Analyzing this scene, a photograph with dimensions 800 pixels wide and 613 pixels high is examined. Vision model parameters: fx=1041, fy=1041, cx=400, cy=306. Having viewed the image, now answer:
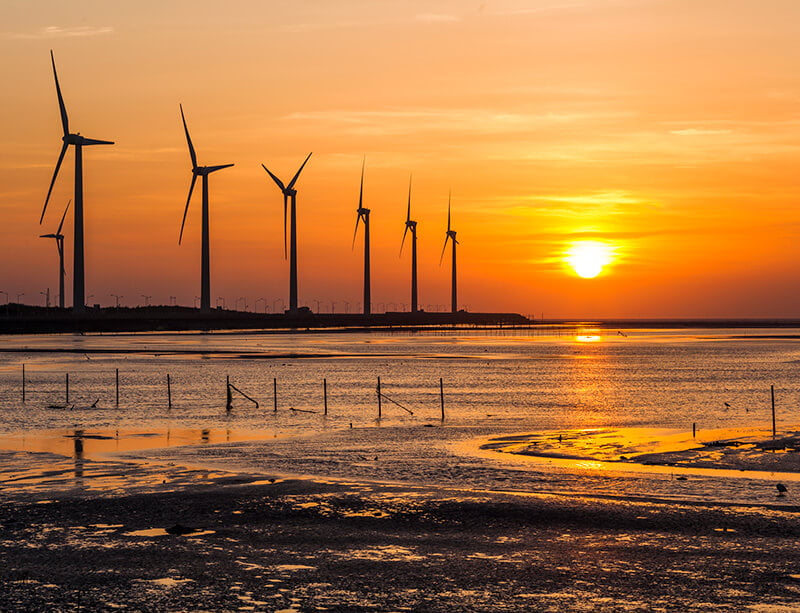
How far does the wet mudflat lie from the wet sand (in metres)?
0.05

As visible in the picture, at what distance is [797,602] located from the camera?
55.1 ft

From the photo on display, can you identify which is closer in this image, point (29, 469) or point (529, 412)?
point (29, 469)

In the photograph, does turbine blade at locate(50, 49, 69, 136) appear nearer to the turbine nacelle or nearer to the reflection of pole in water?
the turbine nacelle

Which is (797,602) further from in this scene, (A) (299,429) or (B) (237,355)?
(B) (237,355)

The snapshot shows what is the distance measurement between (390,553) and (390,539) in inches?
51.7

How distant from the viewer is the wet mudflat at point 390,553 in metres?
17.2

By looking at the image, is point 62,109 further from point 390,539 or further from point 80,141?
point 390,539

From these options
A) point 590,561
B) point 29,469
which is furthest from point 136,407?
point 590,561

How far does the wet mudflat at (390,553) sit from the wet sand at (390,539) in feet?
0.16

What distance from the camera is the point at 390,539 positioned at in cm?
2183

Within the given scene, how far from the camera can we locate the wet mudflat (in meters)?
17.2

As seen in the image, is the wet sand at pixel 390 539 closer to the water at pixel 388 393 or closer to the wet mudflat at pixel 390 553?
the wet mudflat at pixel 390 553

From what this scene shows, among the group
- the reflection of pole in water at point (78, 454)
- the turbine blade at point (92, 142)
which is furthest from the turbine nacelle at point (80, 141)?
the reflection of pole in water at point (78, 454)

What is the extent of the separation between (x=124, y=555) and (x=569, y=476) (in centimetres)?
1499
